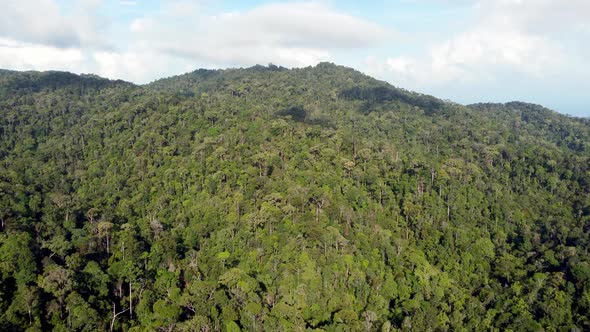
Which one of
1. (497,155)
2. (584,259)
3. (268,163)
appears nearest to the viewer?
(584,259)

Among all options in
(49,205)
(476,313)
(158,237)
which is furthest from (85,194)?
(476,313)

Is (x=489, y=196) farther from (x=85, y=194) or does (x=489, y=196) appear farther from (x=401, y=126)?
(x=85, y=194)

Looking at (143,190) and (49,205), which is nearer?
(49,205)

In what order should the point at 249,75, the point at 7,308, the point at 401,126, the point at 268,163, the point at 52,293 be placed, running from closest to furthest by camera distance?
1. the point at 7,308
2. the point at 52,293
3. the point at 268,163
4. the point at 401,126
5. the point at 249,75

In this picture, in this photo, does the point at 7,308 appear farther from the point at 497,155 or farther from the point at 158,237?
the point at 497,155

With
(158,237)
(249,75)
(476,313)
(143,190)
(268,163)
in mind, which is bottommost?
(476,313)

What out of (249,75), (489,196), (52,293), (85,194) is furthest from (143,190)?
(249,75)

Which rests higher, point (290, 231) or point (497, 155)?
point (497, 155)
